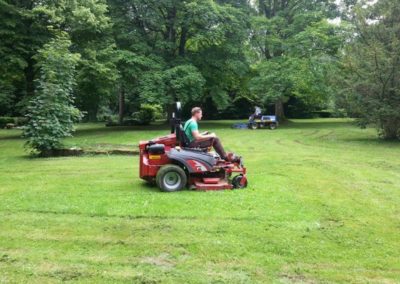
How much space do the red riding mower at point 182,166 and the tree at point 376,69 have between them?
11.0 m

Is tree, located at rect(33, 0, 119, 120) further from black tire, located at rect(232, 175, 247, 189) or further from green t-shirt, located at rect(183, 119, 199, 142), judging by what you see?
black tire, located at rect(232, 175, 247, 189)

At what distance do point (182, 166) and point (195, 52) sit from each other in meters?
20.6

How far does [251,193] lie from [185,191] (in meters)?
1.13

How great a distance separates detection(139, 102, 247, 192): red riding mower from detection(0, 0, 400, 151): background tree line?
20.0 ft

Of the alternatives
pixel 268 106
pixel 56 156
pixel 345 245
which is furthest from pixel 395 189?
pixel 268 106

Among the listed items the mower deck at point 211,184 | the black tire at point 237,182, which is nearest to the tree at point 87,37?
the mower deck at point 211,184

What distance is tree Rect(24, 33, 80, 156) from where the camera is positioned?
41.6 ft

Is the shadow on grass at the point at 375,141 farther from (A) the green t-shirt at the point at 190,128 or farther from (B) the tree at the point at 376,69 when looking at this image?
(A) the green t-shirt at the point at 190,128

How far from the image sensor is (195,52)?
27.6m

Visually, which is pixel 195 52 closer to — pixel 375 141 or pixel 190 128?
pixel 375 141

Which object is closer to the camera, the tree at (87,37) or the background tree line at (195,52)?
the background tree line at (195,52)

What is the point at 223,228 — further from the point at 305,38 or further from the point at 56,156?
the point at 305,38

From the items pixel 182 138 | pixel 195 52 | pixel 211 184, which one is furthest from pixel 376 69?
pixel 195 52

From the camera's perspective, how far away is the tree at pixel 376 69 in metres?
16.9
